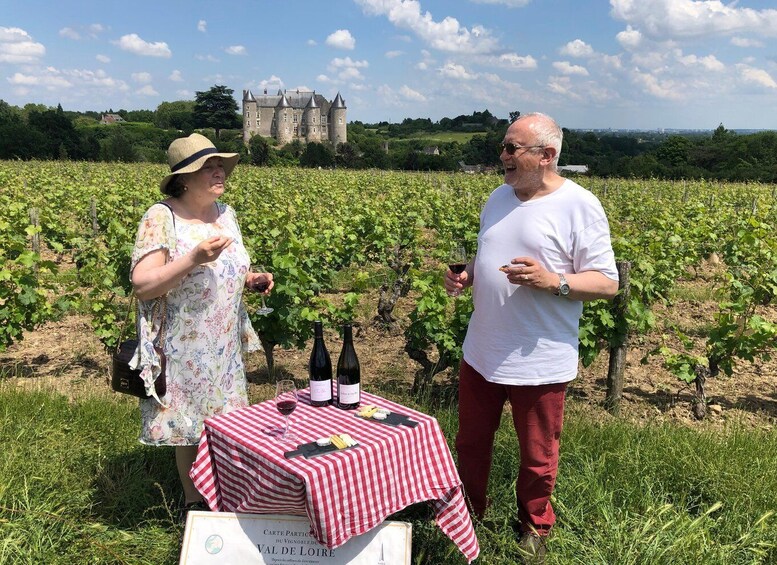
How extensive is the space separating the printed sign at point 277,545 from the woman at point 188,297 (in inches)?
25.7

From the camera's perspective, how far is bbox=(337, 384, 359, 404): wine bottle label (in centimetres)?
249

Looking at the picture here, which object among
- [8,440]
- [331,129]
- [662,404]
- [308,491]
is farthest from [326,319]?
[331,129]

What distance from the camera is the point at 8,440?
3559 millimetres

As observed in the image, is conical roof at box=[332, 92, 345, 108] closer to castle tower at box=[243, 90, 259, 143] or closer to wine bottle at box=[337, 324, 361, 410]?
castle tower at box=[243, 90, 259, 143]

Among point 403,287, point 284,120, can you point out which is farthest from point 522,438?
point 284,120

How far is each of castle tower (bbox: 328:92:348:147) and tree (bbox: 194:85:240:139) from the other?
14.2 metres

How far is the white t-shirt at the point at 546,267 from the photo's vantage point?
2.37 m

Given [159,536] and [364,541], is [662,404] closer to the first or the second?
[364,541]

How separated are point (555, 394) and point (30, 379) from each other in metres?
4.81

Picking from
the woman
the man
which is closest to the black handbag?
the woman

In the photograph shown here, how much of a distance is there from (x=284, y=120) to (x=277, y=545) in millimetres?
86710

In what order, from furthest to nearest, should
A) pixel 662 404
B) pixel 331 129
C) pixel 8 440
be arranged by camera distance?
pixel 331 129, pixel 662 404, pixel 8 440

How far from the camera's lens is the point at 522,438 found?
2.56m

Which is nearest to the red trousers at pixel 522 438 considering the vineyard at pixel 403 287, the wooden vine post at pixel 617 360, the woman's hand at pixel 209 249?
the woman's hand at pixel 209 249
